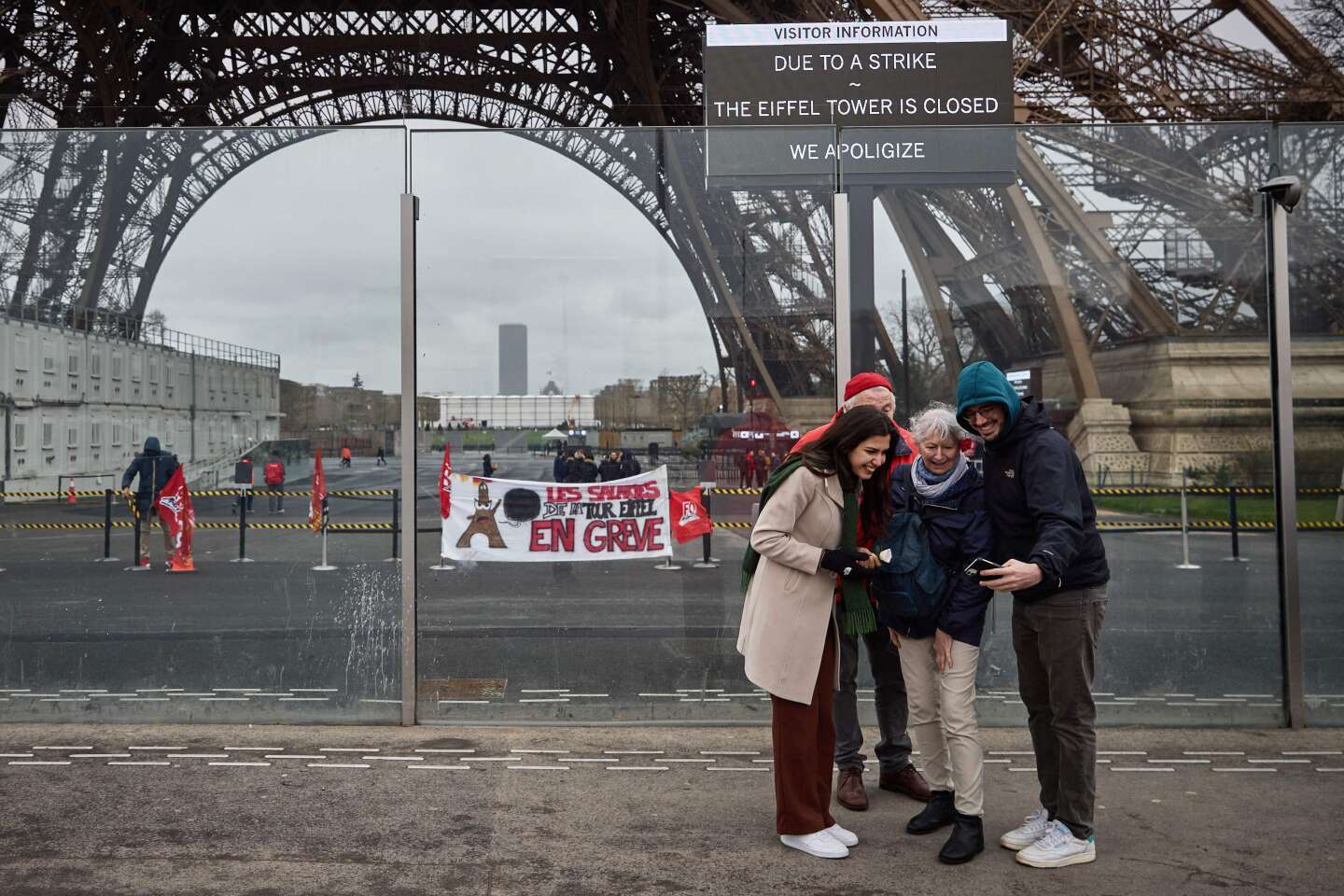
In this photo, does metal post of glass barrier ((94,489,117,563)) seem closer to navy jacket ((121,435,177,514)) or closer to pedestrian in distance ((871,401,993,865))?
navy jacket ((121,435,177,514))

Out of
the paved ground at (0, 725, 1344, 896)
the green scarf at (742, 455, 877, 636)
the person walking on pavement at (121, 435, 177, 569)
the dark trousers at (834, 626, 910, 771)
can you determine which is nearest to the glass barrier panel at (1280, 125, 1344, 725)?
the paved ground at (0, 725, 1344, 896)

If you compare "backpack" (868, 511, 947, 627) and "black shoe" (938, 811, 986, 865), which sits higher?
"backpack" (868, 511, 947, 627)

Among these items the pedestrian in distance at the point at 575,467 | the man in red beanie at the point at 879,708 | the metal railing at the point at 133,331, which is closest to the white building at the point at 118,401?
the metal railing at the point at 133,331

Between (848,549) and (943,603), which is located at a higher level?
(848,549)

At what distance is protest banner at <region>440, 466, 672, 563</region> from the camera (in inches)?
233

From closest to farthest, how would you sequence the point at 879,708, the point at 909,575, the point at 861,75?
1. the point at 909,575
2. the point at 879,708
3. the point at 861,75

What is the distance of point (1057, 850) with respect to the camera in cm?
384

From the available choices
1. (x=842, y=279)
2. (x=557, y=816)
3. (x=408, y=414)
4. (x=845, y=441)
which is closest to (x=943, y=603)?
(x=845, y=441)

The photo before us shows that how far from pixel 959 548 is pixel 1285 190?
3345 mm

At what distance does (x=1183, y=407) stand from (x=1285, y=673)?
1.51 meters

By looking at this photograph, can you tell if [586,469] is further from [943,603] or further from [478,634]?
[943,603]

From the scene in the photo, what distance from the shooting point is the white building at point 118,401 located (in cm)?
602

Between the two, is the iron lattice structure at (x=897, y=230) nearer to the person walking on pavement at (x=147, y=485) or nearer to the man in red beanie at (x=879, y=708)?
the person walking on pavement at (x=147, y=485)

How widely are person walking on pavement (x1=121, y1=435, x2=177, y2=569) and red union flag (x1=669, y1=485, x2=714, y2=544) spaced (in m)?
2.79
